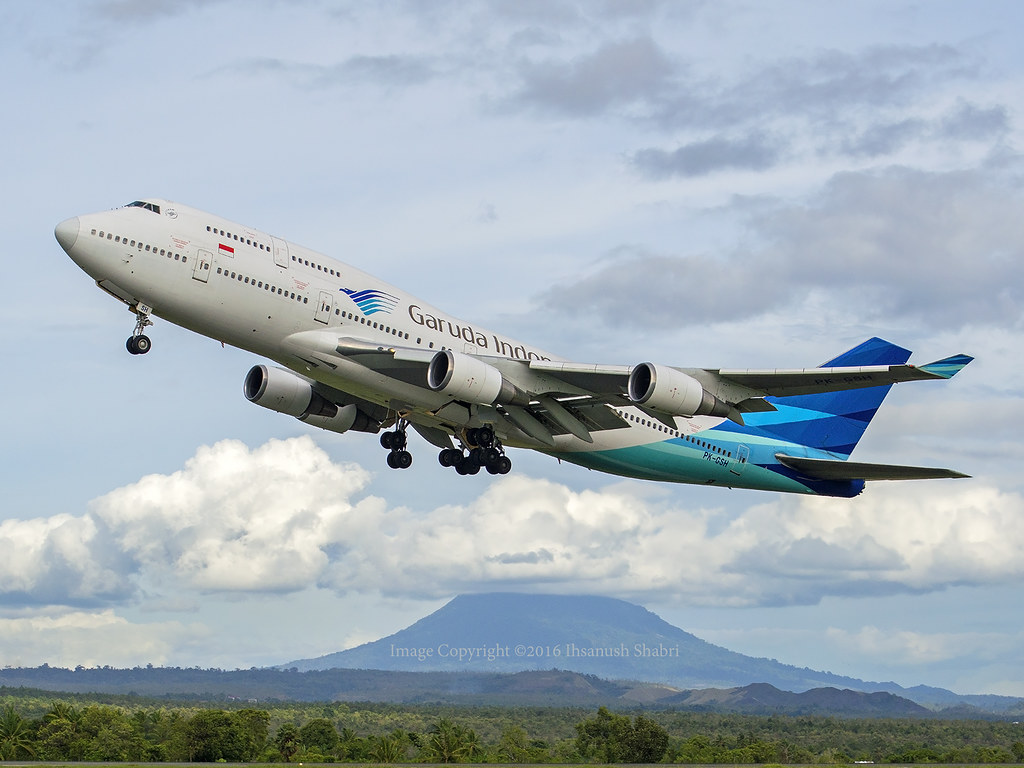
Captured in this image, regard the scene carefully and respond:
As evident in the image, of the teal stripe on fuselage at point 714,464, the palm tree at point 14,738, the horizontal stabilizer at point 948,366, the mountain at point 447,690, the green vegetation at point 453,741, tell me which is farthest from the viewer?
the mountain at point 447,690

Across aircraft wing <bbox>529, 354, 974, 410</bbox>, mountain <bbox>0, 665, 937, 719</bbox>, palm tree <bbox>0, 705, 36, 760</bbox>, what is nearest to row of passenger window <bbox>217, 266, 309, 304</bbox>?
aircraft wing <bbox>529, 354, 974, 410</bbox>

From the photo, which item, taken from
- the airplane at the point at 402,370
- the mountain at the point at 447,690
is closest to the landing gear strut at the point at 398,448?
the airplane at the point at 402,370

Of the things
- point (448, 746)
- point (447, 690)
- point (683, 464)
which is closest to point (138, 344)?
point (683, 464)

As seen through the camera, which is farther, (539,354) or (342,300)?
(539,354)

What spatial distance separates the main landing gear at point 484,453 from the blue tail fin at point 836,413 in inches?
450

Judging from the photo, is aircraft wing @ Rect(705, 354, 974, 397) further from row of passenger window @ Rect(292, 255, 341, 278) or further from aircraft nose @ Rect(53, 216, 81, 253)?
aircraft nose @ Rect(53, 216, 81, 253)

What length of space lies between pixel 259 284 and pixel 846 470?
24.1m

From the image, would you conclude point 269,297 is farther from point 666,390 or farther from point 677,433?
point 677,433

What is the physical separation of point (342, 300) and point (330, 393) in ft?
20.7

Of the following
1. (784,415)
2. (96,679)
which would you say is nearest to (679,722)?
(784,415)

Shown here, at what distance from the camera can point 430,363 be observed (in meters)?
35.5

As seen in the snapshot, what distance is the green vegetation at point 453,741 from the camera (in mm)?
48031

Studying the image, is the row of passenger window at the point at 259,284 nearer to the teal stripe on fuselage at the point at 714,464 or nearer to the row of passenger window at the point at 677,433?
the teal stripe on fuselage at the point at 714,464

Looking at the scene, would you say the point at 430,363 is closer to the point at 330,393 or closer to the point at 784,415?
the point at 330,393
